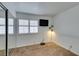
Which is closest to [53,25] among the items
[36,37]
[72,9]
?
[36,37]

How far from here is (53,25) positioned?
273 inches

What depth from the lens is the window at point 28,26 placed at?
555 cm

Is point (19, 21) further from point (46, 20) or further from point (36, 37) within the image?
point (46, 20)

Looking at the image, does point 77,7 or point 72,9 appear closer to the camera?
point 77,7

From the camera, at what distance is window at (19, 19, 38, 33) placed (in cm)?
555

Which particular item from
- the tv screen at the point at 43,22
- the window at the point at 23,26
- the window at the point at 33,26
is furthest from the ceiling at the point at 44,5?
the tv screen at the point at 43,22

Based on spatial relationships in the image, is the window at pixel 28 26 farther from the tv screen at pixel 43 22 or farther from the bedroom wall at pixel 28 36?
the tv screen at pixel 43 22

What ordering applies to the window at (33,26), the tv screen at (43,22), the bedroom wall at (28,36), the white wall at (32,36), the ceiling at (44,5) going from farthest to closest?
the tv screen at (43,22) → the window at (33,26) → the white wall at (32,36) → the bedroom wall at (28,36) → the ceiling at (44,5)

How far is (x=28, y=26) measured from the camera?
5.88m

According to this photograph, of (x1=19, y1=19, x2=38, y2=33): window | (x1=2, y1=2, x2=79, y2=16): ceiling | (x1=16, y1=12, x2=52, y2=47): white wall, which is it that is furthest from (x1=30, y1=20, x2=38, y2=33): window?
(x1=2, y1=2, x2=79, y2=16): ceiling

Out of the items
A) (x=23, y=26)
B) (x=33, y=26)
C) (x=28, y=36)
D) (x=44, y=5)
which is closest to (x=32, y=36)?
(x=28, y=36)

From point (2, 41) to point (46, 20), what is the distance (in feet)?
14.2

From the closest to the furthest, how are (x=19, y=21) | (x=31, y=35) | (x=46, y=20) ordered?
1. (x=19, y=21)
2. (x=31, y=35)
3. (x=46, y=20)

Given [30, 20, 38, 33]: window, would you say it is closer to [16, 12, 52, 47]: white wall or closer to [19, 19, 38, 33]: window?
[19, 19, 38, 33]: window
